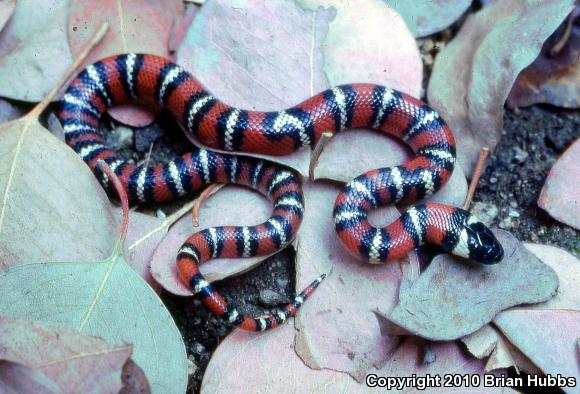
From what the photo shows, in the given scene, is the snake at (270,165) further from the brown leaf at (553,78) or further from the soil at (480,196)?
the brown leaf at (553,78)

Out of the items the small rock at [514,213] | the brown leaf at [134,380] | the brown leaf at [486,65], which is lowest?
the small rock at [514,213]

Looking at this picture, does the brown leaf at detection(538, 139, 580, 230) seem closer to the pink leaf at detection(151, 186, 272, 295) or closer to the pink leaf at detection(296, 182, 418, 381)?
the pink leaf at detection(296, 182, 418, 381)

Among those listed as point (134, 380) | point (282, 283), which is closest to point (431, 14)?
point (282, 283)

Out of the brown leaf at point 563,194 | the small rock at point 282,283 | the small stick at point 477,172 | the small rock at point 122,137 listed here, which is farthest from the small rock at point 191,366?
the brown leaf at point 563,194

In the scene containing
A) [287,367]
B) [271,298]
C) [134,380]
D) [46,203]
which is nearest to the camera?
[134,380]

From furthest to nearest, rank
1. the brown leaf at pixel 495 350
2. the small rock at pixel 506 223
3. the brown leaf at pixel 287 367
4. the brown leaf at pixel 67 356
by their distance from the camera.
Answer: the small rock at pixel 506 223, the brown leaf at pixel 495 350, the brown leaf at pixel 287 367, the brown leaf at pixel 67 356

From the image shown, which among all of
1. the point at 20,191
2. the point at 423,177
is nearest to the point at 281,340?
the point at 423,177

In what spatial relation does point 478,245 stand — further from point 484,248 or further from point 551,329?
point 551,329
